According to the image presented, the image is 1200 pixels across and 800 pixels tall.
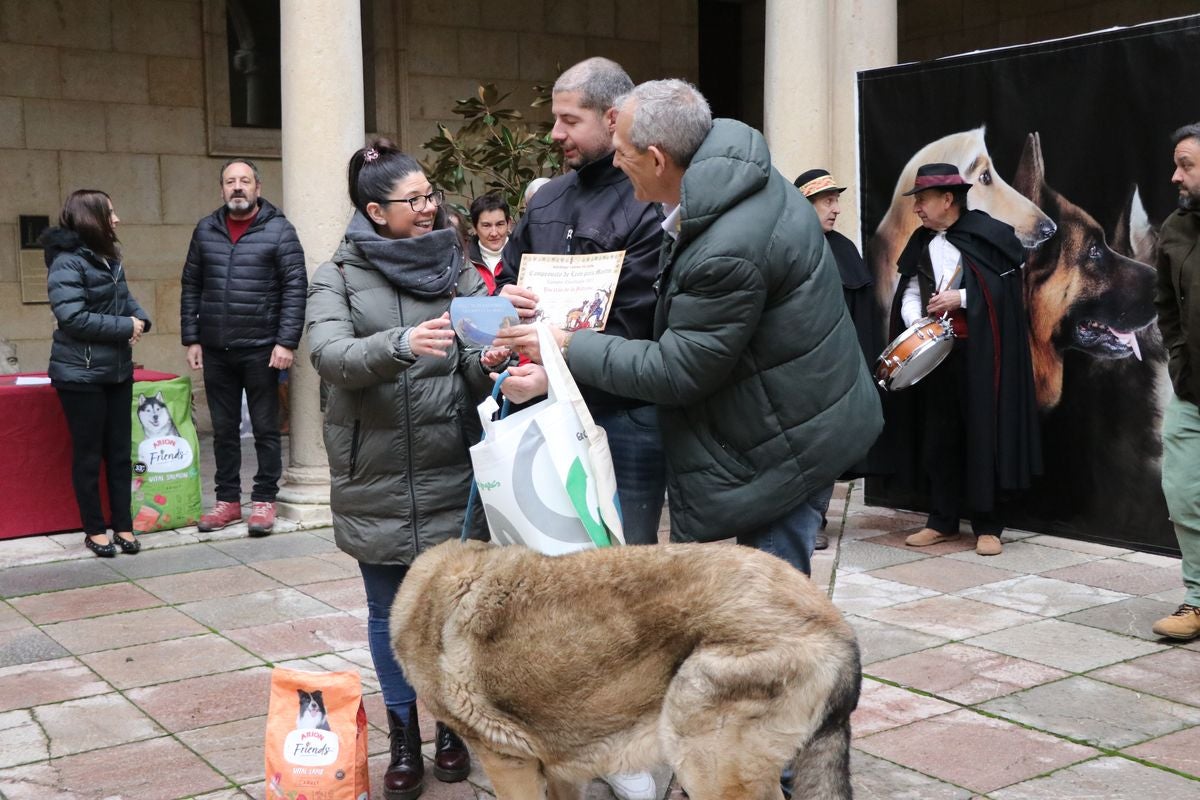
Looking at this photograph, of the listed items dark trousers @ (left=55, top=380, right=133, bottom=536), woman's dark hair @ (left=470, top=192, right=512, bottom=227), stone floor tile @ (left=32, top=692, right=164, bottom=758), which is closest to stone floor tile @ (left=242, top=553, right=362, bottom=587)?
dark trousers @ (left=55, top=380, right=133, bottom=536)

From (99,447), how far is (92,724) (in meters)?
3.09

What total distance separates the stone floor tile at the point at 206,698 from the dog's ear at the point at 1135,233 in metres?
4.90

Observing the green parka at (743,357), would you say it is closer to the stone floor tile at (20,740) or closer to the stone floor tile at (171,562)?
the stone floor tile at (20,740)

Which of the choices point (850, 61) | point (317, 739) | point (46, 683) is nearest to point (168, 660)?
point (46, 683)

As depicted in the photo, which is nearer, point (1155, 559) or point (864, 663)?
point (864, 663)

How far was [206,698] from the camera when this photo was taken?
506cm

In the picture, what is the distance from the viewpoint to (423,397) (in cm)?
391

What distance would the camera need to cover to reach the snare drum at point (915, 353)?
695 cm

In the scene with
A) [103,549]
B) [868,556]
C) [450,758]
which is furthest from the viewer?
[103,549]

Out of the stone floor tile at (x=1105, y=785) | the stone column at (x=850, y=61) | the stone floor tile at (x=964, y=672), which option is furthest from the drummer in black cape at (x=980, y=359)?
the stone floor tile at (x=1105, y=785)

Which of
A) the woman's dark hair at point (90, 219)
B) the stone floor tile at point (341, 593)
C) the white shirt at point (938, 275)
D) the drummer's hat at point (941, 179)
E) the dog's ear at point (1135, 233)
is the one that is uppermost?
the drummer's hat at point (941, 179)

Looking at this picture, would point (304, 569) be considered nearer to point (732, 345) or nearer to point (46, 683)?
point (46, 683)

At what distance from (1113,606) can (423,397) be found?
382 centimetres

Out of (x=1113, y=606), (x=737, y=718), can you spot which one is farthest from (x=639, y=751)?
(x=1113, y=606)
